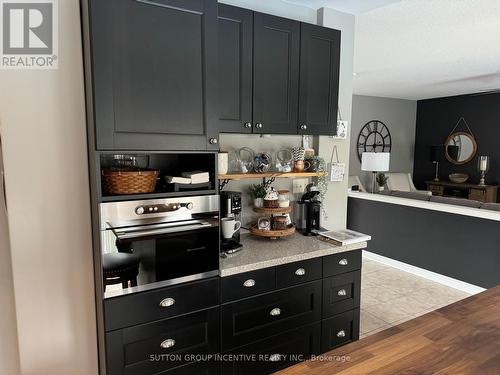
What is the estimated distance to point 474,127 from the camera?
263 inches

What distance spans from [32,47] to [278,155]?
1.68 metres

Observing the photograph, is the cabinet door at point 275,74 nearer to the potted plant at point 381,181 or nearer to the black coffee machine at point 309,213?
the black coffee machine at point 309,213

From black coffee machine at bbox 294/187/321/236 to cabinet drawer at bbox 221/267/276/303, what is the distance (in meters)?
0.66

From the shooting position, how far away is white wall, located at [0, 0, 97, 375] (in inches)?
61.5

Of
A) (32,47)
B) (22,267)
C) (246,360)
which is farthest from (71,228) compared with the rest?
(246,360)

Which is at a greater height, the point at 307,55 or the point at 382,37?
the point at 382,37

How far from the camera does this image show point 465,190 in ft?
21.9

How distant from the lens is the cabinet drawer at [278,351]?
1.98 m

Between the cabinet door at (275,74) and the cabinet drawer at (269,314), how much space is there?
104cm

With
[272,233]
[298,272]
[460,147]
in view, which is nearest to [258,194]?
[272,233]

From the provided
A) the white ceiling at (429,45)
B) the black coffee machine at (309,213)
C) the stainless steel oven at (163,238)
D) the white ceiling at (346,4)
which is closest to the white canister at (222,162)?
the stainless steel oven at (163,238)

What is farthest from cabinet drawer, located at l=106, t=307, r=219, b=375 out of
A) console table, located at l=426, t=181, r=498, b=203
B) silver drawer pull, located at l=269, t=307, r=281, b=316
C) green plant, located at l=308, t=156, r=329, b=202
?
console table, located at l=426, t=181, r=498, b=203

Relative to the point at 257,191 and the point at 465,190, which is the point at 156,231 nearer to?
the point at 257,191

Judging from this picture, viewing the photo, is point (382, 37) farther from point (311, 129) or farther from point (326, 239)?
point (326, 239)
